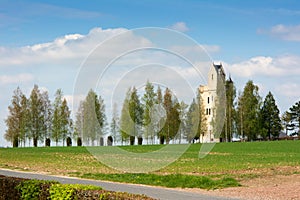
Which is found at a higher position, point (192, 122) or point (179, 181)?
point (192, 122)

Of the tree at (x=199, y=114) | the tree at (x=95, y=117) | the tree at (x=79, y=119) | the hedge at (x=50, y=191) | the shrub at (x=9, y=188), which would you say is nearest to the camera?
the hedge at (x=50, y=191)

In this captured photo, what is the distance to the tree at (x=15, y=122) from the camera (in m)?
96.8

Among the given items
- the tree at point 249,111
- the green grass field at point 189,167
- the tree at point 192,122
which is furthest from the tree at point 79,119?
the tree at point 249,111

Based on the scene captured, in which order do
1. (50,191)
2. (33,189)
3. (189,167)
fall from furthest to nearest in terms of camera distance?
(189,167)
(33,189)
(50,191)

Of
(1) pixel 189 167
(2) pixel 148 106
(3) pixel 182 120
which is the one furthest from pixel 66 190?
(2) pixel 148 106

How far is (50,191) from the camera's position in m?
13.3

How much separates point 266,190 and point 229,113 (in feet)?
295

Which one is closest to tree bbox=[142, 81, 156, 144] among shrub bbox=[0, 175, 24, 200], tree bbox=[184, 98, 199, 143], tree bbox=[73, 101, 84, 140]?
tree bbox=[184, 98, 199, 143]

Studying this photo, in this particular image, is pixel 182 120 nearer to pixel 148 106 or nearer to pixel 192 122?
pixel 192 122

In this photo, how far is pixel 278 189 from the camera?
2014 cm

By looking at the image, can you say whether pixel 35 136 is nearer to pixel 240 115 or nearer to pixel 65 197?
pixel 240 115

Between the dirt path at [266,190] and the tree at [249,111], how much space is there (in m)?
87.0

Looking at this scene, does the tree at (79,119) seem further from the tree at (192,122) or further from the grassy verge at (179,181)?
the tree at (192,122)

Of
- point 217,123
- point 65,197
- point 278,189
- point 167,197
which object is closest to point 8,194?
point 65,197
